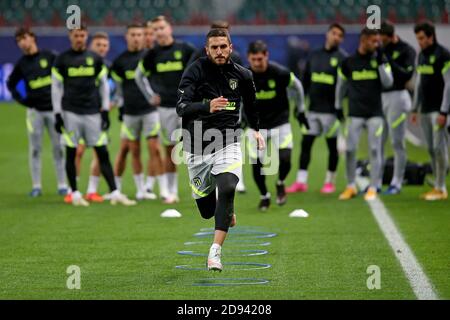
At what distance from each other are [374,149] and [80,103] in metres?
4.09

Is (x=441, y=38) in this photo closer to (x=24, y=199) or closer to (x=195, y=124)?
(x=24, y=199)

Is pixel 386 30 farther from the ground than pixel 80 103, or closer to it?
farther from the ground

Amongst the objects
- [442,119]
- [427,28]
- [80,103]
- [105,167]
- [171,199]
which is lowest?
[171,199]

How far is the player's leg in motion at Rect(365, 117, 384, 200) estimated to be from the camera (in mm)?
13430

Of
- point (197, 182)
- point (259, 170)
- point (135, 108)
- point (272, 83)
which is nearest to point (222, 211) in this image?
point (197, 182)

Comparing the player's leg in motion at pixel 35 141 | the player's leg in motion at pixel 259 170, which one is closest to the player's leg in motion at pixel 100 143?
the player's leg in motion at pixel 35 141

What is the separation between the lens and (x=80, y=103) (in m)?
13.4

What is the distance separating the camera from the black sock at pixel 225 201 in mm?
8445

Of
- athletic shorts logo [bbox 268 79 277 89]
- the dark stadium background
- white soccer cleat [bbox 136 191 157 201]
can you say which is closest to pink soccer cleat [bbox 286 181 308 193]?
white soccer cleat [bbox 136 191 157 201]

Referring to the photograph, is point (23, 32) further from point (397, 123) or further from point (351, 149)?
point (397, 123)

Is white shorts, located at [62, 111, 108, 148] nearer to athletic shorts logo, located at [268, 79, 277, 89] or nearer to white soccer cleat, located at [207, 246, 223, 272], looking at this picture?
athletic shorts logo, located at [268, 79, 277, 89]

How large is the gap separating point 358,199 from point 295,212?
5.93ft

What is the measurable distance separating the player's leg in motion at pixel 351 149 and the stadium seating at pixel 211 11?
16730 millimetres

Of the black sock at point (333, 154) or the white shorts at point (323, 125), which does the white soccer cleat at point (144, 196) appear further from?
the black sock at point (333, 154)
